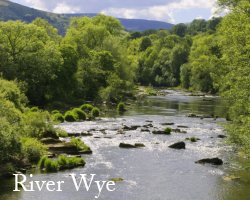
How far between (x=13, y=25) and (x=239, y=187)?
58773mm

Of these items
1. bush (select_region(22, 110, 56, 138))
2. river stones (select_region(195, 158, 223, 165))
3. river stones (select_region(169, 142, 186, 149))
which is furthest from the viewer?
river stones (select_region(169, 142, 186, 149))

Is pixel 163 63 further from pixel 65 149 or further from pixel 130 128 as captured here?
pixel 65 149

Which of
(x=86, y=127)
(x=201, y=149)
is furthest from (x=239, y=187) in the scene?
(x=86, y=127)

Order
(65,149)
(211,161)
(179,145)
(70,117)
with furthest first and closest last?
1. (70,117)
2. (179,145)
3. (65,149)
4. (211,161)

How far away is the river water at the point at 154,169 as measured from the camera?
3170 centimetres

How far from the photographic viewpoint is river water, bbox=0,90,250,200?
3170cm

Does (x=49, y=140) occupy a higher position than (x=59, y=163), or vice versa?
(x=49, y=140)

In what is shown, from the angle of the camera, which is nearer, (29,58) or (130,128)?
(130,128)

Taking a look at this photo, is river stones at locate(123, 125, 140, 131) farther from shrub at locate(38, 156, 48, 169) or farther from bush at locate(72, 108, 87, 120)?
shrub at locate(38, 156, 48, 169)

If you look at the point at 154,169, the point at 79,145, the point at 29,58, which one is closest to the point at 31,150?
the point at 79,145

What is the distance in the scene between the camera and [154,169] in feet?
129

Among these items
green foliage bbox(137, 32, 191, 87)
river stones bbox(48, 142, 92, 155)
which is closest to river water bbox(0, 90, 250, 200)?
river stones bbox(48, 142, 92, 155)

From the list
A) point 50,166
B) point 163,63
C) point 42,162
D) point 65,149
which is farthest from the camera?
point 163,63

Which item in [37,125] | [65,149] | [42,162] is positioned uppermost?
[37,125]
